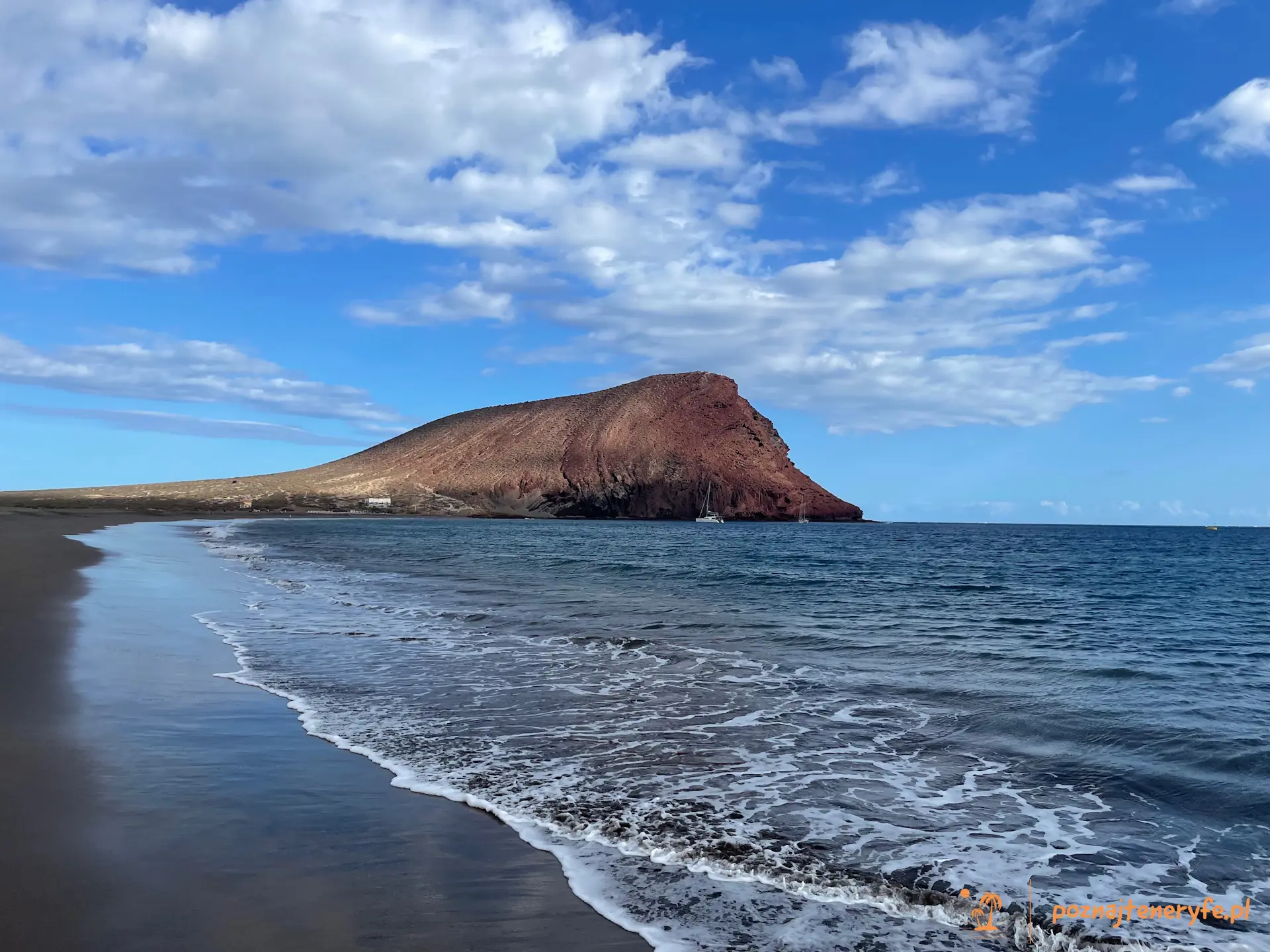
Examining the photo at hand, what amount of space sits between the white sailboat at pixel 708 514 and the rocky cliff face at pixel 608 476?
1.17 m

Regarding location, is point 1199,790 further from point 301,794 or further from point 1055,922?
point 301,794

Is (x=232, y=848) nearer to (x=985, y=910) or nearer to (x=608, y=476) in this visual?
(x=985, y=910)

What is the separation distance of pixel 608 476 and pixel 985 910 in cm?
14540

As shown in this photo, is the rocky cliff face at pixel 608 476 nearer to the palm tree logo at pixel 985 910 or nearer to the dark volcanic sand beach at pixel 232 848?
the dark volcanic sand beach at pixel 232 848

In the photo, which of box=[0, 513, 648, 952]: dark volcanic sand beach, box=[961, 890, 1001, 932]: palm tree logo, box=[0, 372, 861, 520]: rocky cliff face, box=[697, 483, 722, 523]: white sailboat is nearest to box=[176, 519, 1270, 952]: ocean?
box=[961, 890, 1001, 932]: palm tree logo

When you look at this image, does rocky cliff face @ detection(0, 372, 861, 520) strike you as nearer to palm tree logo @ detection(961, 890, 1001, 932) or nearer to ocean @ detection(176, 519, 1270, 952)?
ocean @ detection(176, 519, 1270, 952)

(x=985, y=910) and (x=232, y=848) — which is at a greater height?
(x=232, y=848)

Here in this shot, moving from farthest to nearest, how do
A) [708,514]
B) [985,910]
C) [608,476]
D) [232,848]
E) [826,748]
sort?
1. [608,476]
2. [708,514]
3. [826,748]
4. [232,848]
5. [985,910]

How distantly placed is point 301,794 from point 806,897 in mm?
3918

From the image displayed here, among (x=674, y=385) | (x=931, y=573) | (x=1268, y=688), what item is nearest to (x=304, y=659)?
(x=1268, y=688)

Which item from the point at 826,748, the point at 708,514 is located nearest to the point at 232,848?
the point at 826,748

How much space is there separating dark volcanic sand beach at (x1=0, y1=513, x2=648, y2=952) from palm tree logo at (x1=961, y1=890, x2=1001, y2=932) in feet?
6.86

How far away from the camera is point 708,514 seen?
144 meters

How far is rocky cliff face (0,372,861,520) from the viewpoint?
147m
